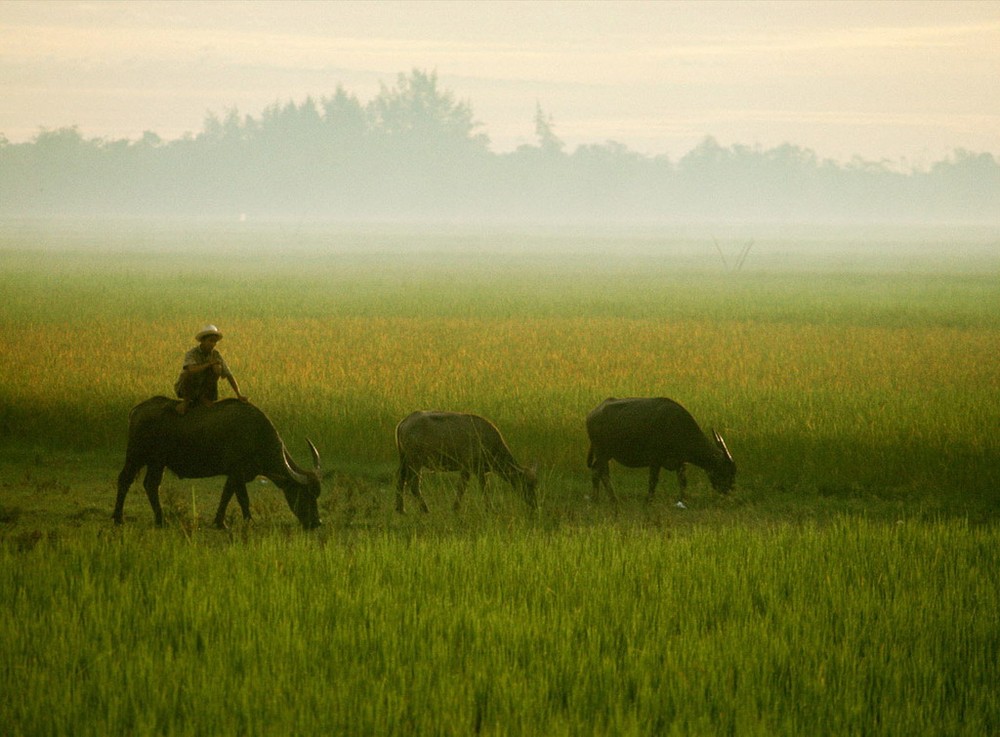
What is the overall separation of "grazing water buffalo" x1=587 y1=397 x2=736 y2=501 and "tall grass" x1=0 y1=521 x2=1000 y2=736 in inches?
56.9

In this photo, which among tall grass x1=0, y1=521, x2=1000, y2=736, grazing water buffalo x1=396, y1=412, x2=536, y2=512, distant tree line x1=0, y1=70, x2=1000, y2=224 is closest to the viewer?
tall grass x1=0, y1=521, x2=1000, y2=736

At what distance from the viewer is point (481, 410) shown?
11.7 metres

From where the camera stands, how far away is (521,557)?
6.91 metres

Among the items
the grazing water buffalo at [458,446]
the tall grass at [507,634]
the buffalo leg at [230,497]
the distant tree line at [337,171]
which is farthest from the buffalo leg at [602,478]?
the distant tree line at [337,171]

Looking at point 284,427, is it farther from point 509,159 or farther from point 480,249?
point 509,159

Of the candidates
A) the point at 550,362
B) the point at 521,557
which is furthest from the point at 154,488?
the point at 550,362

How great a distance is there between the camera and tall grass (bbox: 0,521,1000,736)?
4801mm

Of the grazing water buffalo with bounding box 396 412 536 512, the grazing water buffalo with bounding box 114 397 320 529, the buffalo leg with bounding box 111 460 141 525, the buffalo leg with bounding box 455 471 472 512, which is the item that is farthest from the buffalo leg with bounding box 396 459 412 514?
the buffalo leg with bounding box 111 460 141 525

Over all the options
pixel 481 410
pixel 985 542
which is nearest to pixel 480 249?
pixel 481 410

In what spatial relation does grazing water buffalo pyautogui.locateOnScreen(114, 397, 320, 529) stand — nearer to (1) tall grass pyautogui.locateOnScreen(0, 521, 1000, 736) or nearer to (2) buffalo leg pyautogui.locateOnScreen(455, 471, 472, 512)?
(1) tall grass pyautogui.locateOnScreen(0, 521, 1000, 736)

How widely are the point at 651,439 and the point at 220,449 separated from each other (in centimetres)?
311

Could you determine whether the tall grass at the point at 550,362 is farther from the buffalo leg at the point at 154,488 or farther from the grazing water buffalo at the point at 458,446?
the buffalo leg at the point at 154,488

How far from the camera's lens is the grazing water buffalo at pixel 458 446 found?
27.5 feet

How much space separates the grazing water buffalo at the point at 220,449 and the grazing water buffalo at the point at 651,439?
231 cm
